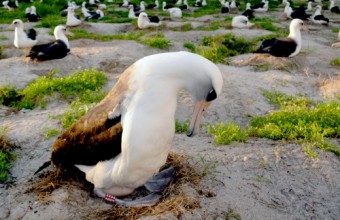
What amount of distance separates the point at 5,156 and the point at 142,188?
172 centimetres

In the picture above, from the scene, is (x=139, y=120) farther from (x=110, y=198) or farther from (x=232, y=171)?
(x=232, y=171)

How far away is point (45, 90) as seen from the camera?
693 cm

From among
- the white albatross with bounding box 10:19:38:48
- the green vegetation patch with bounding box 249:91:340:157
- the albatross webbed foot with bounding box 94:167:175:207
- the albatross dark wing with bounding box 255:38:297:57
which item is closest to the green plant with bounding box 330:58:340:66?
the albatross dark wing with bounding box 255:38:297:57

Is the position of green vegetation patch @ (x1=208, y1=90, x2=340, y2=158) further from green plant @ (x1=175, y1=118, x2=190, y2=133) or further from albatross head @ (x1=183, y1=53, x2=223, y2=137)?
albatross head @ (x1=183, y1=53, x2=223, y2=137)

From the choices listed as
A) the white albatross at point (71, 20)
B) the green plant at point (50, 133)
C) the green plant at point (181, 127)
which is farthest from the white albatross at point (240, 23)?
the green plant at point (50, 133)

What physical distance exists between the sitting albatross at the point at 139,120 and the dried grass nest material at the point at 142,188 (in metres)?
0.16

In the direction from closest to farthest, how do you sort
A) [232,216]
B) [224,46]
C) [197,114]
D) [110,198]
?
1. [197,114]
2. [232,216]
3. [110,198]
4. [224,46]

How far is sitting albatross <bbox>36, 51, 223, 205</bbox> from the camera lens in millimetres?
3225

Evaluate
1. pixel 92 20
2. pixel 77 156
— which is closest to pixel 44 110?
pixel 77 156

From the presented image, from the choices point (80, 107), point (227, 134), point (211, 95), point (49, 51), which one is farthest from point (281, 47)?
point (211, 95)

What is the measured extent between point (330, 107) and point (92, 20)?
13561 millimetres

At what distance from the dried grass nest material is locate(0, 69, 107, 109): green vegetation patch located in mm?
2692

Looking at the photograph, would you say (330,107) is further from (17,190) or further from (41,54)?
(41,54)

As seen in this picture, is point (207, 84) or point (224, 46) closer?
point (207, 84)
